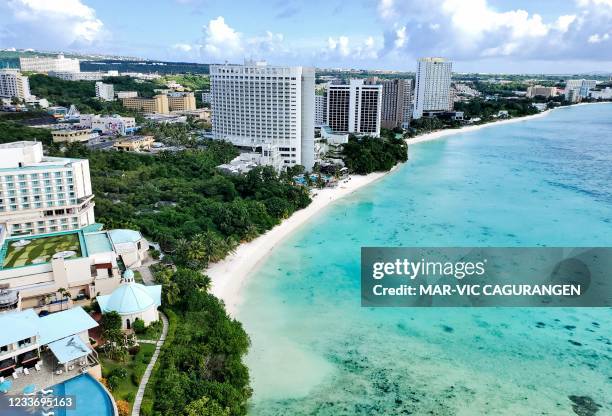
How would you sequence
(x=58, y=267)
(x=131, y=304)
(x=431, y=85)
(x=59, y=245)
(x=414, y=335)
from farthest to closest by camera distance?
(x=431, y=85), (x=59, y=245), (x=414, y=335), (x=58, y=267), (x=131, y=304)

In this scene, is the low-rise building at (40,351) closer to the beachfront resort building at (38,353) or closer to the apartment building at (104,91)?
the beachfront resort building at (38,353)

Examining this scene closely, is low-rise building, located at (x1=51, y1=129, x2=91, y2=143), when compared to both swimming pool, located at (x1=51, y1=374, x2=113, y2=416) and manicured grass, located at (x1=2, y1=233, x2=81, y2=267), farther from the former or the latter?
swimming pool, located at (x1=51, y1=374, x2=113, y2=416)

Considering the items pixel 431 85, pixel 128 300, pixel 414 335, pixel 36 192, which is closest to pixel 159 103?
pixel 431 85

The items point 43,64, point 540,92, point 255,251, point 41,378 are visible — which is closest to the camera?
point 41,378

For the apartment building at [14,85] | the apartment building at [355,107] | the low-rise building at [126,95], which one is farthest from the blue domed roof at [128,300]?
the low-rise building at [126,95]

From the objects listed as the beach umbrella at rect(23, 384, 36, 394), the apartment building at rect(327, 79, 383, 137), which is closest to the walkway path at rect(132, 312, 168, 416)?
the beach umbrella at rect(23, 384, 36, 394)

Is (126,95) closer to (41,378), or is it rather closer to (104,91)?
(104,91)
